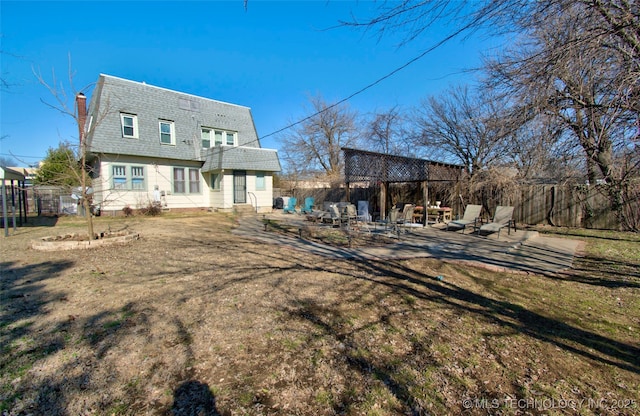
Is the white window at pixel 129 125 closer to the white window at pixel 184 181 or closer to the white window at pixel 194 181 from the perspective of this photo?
the white window at pixel 184 181

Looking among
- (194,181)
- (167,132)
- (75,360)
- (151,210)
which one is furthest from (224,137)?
(75,360)

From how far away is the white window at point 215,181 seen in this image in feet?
57.0

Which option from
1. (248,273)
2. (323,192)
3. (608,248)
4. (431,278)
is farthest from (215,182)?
(608,248)

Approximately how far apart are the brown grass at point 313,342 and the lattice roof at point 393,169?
7.27m

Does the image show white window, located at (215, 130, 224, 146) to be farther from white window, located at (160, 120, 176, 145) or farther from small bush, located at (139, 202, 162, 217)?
small bush, located at (139, 202, 162, 217)

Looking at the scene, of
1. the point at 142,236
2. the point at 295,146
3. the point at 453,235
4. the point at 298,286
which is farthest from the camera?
the point at 295,146

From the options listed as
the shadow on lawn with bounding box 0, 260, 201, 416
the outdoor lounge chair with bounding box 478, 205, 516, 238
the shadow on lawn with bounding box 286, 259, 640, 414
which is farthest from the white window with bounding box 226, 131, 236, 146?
the shadow on lawn with bounding box 286, 259, 640, 414

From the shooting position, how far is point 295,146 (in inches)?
1230

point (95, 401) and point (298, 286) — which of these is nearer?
point (95, 401)

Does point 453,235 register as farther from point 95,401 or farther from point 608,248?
point 95,401

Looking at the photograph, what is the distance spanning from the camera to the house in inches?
570

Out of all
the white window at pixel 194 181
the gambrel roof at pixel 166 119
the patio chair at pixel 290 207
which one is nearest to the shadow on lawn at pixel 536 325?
the gambrel roof at pixel 166 119

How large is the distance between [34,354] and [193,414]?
1939 millimetres

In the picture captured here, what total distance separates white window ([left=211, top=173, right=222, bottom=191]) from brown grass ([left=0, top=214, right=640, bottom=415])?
40.6 ft
